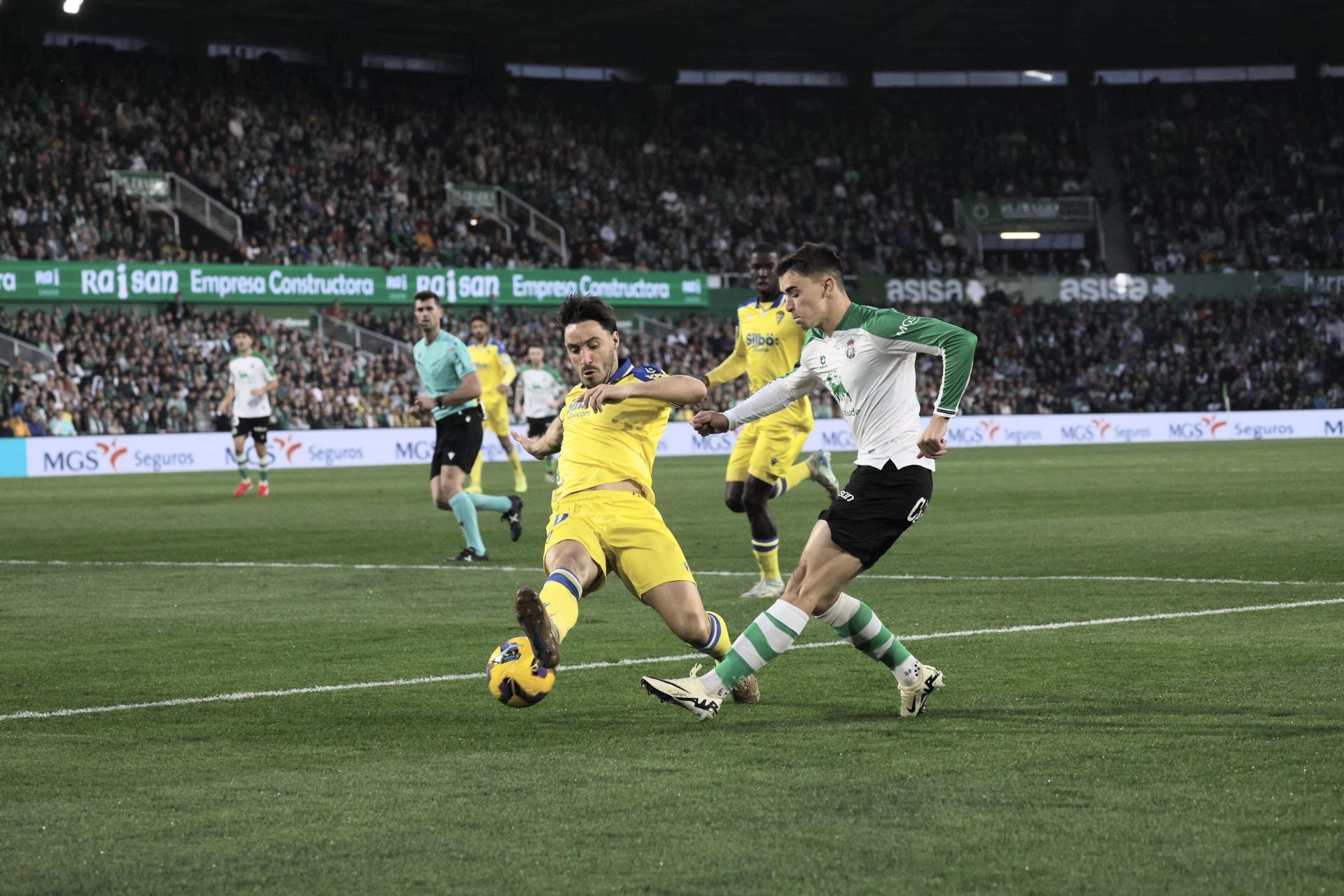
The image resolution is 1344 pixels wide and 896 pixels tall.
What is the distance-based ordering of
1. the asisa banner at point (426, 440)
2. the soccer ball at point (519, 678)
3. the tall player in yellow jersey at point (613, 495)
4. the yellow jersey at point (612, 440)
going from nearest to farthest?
the soccer ball at point (519, 678), the tall player in yellow jersey at point (613, 495), the yellow jersey at point (612, 440), the asisa banner at point (426, 440)

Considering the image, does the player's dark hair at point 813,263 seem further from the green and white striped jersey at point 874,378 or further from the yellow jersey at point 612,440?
the yellow jersey at point 612,440

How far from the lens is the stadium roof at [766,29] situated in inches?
1935

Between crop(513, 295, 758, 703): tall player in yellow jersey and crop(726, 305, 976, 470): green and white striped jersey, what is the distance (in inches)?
17.4

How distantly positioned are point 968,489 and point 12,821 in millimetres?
19992

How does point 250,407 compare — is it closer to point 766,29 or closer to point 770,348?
point 770,348

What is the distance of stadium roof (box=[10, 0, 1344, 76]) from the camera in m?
49.2

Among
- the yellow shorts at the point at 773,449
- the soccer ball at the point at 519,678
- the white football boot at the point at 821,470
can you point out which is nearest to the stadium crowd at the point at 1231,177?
the white football boot at the point at 821,470

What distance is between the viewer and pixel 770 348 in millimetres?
12594

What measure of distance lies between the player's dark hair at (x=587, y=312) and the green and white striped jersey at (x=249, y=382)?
63.4ft

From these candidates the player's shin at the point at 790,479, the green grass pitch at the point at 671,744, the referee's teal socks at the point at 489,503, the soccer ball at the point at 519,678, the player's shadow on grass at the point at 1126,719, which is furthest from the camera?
the referee's teal socks at the point at 489,503

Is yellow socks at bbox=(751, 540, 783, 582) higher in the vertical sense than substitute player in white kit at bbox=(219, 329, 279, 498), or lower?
lower

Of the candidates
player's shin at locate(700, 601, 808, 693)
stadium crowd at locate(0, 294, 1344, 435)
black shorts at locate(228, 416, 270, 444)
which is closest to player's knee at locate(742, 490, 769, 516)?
player's shin at locate(700, 601, 808, 693)

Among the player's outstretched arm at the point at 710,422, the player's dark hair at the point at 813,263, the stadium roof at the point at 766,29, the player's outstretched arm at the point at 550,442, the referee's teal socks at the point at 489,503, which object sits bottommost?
the referee's teal socks at the point at 489,503

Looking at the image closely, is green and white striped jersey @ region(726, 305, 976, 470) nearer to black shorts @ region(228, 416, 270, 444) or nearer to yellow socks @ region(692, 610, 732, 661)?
yellow socks @ region(692, 610, 732, 661)
